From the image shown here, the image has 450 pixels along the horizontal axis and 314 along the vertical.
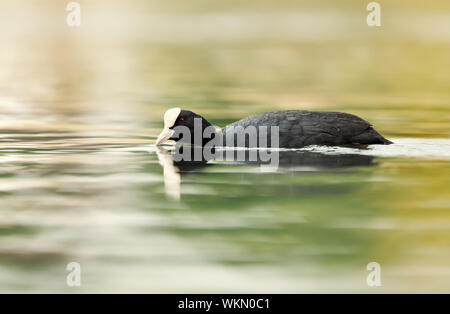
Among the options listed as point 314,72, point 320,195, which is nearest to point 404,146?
point 320,195

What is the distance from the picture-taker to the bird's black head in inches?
504

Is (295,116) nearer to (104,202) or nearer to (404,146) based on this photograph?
(404,146)

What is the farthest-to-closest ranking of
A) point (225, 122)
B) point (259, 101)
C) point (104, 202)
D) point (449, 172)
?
point (259, 101)
point (225, 122)
point (449, 172)
point (104, 202)

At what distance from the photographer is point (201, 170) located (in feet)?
35.1

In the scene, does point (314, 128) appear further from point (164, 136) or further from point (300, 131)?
point (164, 136)

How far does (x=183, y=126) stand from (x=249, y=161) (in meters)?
1.94

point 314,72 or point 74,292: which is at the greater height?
point 314,72

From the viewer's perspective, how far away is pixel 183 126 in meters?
12.9

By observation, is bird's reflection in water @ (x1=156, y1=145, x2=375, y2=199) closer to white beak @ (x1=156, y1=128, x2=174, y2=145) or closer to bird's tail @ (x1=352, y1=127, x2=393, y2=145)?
white beak @ (x1=156, y1=128, x2=174, y2=145)

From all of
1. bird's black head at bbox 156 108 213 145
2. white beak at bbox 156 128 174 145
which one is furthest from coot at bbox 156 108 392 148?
bird's black head at bbox 156 108 213 145

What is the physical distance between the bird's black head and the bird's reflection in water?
0.40 meters

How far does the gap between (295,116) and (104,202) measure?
4482 mm

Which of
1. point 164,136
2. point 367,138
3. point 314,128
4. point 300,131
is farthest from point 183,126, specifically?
point 367,138

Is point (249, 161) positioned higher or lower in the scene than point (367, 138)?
lower
